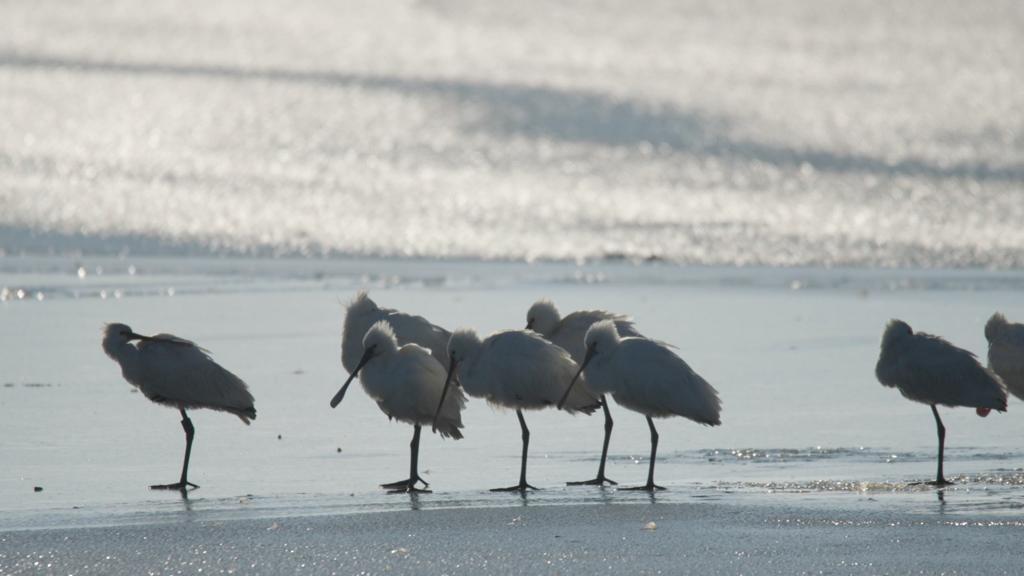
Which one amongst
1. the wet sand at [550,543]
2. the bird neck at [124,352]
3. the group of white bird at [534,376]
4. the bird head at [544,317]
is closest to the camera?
the wet sand at [550,543]

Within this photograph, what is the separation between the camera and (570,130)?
47531 millimetres

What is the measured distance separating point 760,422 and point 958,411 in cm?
153

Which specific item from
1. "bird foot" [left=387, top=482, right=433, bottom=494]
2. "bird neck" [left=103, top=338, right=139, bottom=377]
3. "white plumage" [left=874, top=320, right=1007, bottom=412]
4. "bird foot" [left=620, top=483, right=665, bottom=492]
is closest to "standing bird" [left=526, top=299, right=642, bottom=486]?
"white plumage" [left=874, top=320, right=1007, bottom=412]

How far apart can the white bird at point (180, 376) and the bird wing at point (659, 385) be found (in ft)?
7.36

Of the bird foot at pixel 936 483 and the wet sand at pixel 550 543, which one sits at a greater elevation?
the bird foot at pixel 936 483

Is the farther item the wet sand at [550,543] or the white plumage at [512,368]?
the white plumage at [512,368]

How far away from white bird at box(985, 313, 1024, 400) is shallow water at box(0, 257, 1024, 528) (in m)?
0.38

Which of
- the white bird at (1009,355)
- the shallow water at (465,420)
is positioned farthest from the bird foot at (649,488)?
the white bird at (1009,355)

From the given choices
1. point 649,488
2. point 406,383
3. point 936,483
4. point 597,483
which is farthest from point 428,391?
point 936,483

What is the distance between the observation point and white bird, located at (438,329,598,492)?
9625 millimetres

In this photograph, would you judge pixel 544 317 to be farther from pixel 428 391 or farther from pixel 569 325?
pixel 428 391

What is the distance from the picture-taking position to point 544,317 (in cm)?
1107

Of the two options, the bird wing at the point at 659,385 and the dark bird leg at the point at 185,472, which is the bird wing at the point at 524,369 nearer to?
the bird wing at the point at 659,385

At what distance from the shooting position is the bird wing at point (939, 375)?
9500 millimetres
